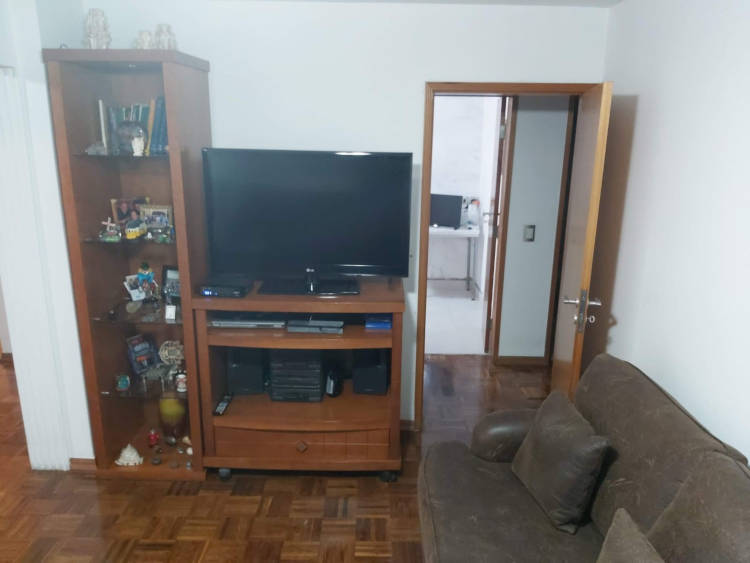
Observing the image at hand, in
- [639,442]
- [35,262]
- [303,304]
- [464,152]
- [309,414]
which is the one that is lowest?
[309,414]

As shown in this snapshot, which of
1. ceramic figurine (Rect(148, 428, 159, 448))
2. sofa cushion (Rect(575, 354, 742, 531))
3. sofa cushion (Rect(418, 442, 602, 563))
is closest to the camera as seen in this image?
sofa cushion (Rect(575, 354, 742, 531))

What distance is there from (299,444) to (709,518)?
178 centimetres

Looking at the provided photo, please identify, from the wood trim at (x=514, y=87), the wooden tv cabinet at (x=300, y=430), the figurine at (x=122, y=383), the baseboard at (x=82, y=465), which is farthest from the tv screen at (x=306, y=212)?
the baseboard at (x=82, y=465)

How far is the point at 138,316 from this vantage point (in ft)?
8.38

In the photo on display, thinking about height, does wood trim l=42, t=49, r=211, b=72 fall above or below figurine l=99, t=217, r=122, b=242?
above

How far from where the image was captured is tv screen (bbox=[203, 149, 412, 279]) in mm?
2428

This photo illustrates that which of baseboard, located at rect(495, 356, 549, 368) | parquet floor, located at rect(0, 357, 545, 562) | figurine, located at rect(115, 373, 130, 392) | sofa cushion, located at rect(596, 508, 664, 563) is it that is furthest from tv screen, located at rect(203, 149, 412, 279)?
baseboard, located at rect(495, 356, 549, 368)

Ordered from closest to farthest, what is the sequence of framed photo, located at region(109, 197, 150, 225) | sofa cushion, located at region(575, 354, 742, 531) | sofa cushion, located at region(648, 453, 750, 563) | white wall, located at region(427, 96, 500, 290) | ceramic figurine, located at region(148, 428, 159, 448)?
1. sofa cushion, located at region(648, 453, 750, 563)
2. sofa cushion, located at region(575, 354, 742, 531)
3. framed photo, located at region(109, 197, 150, 225)
4. ceramic figurine, located at region(148, 428, 159, 448)
5. white wall, located at region(427, 96, 500, 290)

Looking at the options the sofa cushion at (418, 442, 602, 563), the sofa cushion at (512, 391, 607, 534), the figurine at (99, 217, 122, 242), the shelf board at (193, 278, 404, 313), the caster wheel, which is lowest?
the caster wheel

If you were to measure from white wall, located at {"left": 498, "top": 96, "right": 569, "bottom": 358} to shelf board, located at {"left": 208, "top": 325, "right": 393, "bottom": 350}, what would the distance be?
68.0 inches

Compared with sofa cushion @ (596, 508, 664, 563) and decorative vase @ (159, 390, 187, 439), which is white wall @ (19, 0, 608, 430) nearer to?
decorative vase @ (159, 390, 187, 439)

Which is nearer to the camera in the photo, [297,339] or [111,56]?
[111,56]

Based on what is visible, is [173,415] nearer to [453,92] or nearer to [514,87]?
[453,92]

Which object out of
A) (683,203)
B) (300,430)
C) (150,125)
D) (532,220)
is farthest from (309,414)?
(532,220)
